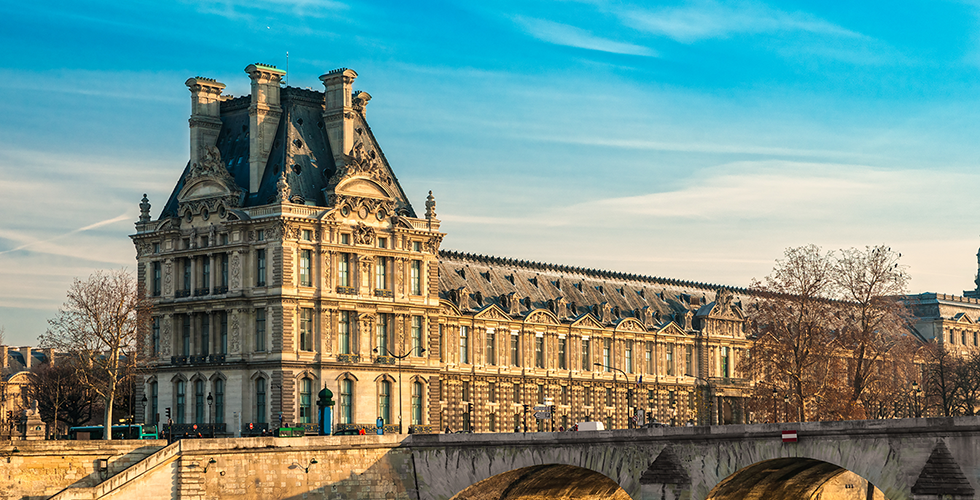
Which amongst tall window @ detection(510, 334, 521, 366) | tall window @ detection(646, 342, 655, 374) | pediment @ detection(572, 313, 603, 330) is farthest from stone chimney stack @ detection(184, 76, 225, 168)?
tall window @ detection(646, 342, 655, 374)

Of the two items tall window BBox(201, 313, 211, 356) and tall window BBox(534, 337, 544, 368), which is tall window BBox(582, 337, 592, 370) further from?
tall window BBox(201, 313, 211, 356)

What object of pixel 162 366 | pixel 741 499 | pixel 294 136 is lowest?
pixel 741 499

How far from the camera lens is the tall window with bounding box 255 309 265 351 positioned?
10625cm

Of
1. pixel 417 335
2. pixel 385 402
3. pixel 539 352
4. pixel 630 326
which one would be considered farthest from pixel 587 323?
pixel 385 402

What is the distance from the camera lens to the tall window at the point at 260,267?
106750 mm

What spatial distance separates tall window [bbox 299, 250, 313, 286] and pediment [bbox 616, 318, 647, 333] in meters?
45.3

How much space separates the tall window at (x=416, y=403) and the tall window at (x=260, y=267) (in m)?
14.5

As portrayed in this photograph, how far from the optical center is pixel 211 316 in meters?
109

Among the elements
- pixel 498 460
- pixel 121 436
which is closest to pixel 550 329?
pixel 121 436

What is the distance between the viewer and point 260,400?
106 m

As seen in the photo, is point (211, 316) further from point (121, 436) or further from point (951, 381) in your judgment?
point (951, 381)

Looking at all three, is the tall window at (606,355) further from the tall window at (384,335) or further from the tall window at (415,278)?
the tall window at (384,335)

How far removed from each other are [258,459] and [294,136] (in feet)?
115

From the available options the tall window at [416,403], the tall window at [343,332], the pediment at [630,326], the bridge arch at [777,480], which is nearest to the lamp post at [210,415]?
the tall window at [343,332]
